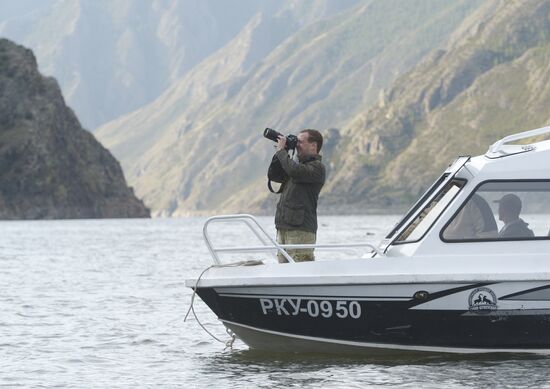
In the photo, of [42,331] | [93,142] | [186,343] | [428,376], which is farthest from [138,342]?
[93,142]

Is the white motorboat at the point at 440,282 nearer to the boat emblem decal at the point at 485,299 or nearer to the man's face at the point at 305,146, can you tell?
the boat emblem decal at the point at 485,299

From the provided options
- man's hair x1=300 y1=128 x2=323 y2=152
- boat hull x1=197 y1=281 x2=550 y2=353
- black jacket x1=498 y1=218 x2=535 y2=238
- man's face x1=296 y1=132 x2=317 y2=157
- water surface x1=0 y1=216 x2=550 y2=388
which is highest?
man's hair x1=300 y1=128 x2=323 y2=152

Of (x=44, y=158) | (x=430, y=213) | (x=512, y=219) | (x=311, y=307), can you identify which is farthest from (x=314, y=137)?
(x=44, y=158)

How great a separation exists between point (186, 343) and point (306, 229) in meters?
5.00

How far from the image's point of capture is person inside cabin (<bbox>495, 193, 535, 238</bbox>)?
1430 cm

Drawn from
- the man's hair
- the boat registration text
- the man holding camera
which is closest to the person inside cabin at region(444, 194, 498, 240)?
the boat registration text

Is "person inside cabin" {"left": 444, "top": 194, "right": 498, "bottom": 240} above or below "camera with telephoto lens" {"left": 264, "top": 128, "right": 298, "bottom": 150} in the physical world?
below

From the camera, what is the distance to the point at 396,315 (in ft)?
46.4

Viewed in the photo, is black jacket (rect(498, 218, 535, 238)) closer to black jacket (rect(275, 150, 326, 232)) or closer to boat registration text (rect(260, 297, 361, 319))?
boat registration text (rect(260, 297, 361, 319))

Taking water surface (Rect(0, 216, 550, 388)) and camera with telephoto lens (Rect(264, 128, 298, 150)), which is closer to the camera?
water surface (Rect(0, 216, 550, 388))

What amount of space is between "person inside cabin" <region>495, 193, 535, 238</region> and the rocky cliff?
152 metres

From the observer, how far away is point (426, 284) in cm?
1395

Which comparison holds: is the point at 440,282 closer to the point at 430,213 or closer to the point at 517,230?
the point at 430,213

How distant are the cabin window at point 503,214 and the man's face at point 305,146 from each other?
7.04 ft
